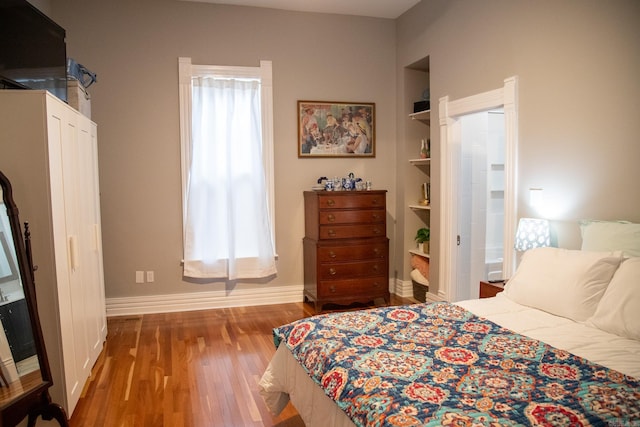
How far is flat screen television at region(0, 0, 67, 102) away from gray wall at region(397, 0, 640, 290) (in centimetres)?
319

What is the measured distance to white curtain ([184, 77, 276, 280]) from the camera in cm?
481

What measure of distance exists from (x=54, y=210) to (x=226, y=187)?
236 centimetres

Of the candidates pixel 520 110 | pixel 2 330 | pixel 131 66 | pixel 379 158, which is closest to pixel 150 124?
pixel 131 66

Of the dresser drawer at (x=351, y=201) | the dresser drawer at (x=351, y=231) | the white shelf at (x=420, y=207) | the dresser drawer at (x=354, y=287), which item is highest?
the dresser drawer at (x=351, y=201)

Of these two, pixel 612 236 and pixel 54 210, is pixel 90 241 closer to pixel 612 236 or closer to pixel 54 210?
pixel 54 210

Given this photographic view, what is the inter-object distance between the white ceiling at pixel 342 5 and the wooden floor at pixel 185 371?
316 cm

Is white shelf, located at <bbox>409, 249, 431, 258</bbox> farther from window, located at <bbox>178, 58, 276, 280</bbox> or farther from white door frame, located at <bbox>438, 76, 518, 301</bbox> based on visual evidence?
window, located at <bbox>178, 58, 276, 280</bbox>

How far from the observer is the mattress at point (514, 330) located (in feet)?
6.36

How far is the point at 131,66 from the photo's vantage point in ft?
15.2

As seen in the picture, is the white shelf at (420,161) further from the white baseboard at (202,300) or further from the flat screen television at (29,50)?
the flat screen television at (29,50)

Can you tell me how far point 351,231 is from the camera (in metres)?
4.79

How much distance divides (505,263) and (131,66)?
3.91 meters

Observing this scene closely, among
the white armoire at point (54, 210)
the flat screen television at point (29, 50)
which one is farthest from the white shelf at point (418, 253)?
the flat screen television at point (29, 50)

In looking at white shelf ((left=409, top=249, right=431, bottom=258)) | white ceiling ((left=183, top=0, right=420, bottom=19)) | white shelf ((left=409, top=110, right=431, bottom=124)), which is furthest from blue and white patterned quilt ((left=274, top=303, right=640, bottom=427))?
white ceiling ((left=183, top=0, right=420, bottom=19))
